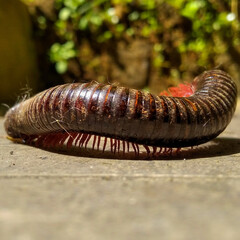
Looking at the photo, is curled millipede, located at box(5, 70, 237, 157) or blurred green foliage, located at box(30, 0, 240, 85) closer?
curled millipede, located at box(5, 70, 237, 157)

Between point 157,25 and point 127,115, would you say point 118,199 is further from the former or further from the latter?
point 157,25

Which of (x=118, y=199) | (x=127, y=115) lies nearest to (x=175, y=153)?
(x=127, y=115)

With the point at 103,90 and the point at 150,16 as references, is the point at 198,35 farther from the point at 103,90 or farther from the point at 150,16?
the point at 103,90

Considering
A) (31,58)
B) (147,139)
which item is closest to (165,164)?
(147,139)

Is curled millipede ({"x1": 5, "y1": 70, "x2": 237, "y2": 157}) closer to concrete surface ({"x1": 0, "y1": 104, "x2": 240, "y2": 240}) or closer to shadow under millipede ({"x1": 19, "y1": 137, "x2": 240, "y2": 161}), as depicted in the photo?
shadow under millipede ({"x1": 19, "y1": 137, "x2": 240, "y2": 161})

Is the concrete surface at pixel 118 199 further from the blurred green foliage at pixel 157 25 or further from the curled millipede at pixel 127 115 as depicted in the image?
the blurred green foliage at pixel 157 25

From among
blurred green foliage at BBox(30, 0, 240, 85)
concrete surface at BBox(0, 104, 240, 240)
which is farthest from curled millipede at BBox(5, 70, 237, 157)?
blurred green foliage at BBox(30, 0, 240, 85)
